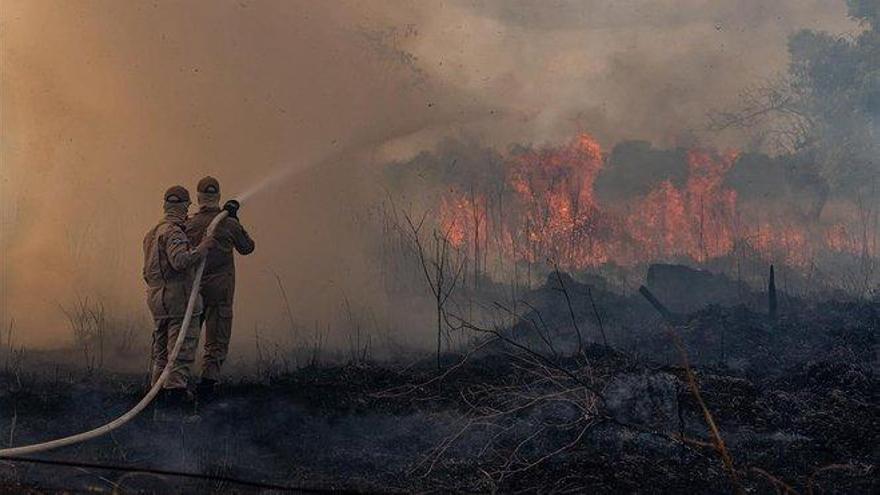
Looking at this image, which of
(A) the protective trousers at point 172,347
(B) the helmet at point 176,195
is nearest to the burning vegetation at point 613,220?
(B) the helmet at point 176,195

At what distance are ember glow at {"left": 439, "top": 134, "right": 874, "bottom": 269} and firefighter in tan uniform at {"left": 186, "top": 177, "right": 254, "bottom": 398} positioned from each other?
22.2ft

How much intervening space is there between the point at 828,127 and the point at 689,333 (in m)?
8.28

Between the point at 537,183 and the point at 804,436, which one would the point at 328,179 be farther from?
the point at 804,436

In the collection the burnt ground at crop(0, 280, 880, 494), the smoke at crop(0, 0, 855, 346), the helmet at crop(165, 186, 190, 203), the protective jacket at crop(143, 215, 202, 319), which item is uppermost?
the smoke at crop(0, 0, 855, 346)

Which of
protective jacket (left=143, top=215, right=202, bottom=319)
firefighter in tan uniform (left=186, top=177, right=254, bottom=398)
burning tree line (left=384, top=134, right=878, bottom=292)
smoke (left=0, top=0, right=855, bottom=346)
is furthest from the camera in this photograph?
burning tree line (left=384, top=134, right=878, bottom=292)

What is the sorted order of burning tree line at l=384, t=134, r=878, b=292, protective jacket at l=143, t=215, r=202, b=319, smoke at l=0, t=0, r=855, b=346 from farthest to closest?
burning tree line at l=384, t=134, r=878, b=292, smoke at l=0, t=0, r=855, b=346, protective jacket at l=143, t=215, r=202, b=319

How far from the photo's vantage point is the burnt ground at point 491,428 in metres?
6.76

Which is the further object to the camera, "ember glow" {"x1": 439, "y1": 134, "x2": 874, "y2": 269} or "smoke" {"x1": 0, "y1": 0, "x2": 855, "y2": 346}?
"ember glow" {"x1": 439, "y1": 134, "x2": 874, "y2": 269}

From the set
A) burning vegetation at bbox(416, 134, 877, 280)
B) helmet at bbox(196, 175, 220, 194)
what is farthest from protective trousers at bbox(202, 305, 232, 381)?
burning vegetation at bbox(416, 134, 877, 280)

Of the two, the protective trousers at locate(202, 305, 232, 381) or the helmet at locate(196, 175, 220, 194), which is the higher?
the helmet at locate(196, 175, 220, 194)

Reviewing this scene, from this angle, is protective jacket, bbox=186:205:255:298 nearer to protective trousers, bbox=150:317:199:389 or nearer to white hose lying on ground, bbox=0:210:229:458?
white hose lying on ground, bbox=0:210:229:458

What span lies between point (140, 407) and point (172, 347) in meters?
1.50

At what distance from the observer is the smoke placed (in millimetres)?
14633

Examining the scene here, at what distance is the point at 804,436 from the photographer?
754cm
